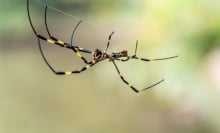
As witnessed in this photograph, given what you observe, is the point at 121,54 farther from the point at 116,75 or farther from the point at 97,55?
the point at 116,75

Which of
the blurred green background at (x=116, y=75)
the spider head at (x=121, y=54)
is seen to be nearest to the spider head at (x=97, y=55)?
the spider head at (x=121, y=54)

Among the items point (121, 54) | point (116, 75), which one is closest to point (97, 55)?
point (121, 54)

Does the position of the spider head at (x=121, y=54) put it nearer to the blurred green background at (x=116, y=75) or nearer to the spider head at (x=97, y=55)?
the spider head at (x=97, y=55)

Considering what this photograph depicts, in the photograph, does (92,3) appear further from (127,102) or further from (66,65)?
(127,102)

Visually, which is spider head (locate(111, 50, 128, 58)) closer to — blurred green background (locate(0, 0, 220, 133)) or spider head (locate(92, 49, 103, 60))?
spider head (locate(92, 49, 103, 60))

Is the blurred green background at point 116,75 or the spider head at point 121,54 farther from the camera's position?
the blurred green background at point 116,75

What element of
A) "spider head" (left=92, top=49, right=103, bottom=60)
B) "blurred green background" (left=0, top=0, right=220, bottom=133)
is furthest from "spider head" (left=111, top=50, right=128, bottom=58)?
"blurred green background" (left=0, top=0, right=220, bottom=133)

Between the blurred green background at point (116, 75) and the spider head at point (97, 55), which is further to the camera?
the blurred green background at point (116, 75)

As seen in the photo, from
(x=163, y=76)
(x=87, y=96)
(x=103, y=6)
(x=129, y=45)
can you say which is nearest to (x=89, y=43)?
(x=103, y=6)

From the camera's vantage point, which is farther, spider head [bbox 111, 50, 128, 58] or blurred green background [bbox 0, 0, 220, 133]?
blurred green background [bbox 0, 0, 220, 133]
